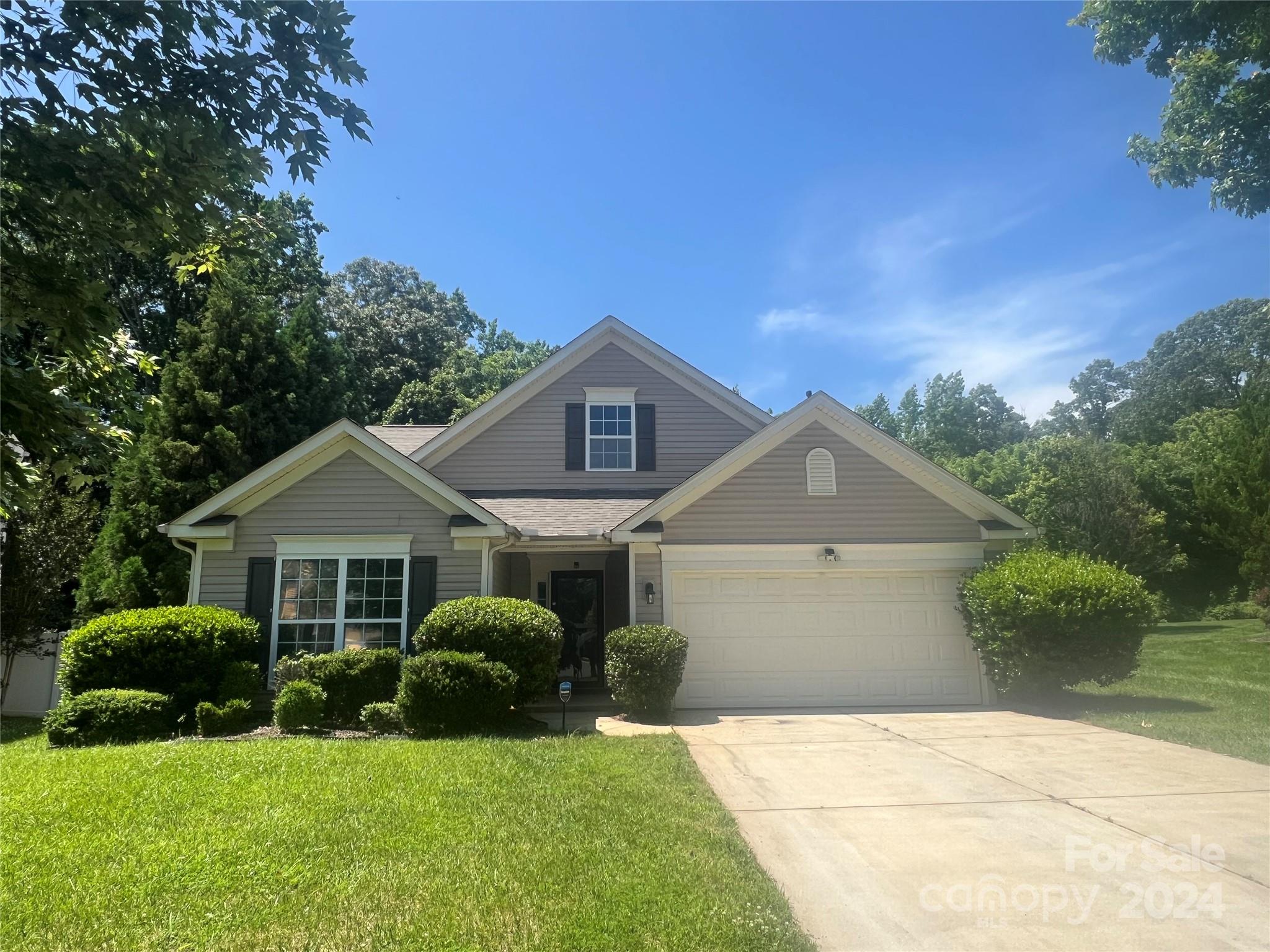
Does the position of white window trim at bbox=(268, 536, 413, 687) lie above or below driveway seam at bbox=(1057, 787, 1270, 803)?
above

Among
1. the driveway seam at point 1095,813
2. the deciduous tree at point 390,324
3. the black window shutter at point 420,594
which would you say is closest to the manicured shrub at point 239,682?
the black window shutter at point 420,594

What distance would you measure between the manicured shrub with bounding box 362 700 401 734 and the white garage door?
421 cm

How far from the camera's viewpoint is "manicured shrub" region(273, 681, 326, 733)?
9.36 m

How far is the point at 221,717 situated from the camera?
9.41 meters

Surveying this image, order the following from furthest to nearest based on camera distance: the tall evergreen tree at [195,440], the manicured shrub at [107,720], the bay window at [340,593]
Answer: the tall evergreen tree at [195,440]
the bay window at [340,593]
the manicured shrub at [107,720]

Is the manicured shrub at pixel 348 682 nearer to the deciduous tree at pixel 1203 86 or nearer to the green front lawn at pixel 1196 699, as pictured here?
the green front lawn at pixel 1196 699

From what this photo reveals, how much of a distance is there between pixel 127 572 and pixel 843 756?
13.9m

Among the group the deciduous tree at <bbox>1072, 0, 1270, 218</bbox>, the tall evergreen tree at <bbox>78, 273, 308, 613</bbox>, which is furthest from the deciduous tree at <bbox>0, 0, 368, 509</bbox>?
the deciduous tree at <bbox>1072, 0, 1270, 218</bbox>

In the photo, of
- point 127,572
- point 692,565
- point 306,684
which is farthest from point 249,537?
point 692,565

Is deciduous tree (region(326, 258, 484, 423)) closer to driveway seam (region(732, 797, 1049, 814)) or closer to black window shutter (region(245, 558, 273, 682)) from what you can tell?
black window shutter (region(245, 558, 273, 682))

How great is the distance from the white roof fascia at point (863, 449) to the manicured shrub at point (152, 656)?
253 inches

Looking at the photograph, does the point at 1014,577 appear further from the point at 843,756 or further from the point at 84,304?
the point at 84,304

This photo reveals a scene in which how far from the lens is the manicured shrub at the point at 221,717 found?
30.7 ft

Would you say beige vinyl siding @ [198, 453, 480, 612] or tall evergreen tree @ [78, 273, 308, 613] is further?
tall evergreen tree @ [78, 273, 308, 613]
